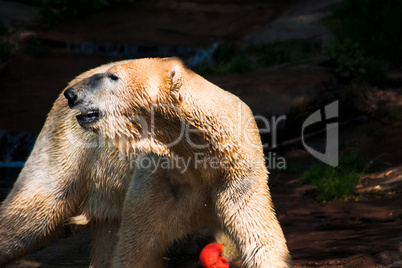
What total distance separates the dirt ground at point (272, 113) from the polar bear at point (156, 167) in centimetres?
57

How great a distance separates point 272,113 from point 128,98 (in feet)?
18.2

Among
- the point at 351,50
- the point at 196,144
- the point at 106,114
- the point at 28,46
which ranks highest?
the point at 28,46

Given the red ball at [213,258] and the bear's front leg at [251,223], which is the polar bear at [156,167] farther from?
the red ball at [213,258]

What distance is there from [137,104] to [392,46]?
801cm

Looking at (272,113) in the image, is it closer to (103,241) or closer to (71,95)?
(103,241)

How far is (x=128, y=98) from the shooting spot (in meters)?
3.14

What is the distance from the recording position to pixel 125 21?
15.8 metres

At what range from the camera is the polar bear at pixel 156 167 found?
10.3 ft

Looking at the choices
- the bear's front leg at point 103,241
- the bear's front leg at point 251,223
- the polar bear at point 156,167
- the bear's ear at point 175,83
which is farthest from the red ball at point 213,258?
the bear's ear at point 175,83

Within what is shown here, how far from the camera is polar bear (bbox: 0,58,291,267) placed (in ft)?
10.3

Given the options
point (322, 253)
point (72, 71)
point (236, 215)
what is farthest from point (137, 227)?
point (72, 71)

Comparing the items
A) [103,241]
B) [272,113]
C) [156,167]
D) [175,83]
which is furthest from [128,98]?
[272,113]

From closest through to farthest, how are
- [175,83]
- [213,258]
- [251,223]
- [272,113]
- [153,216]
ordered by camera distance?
[175,83]
[251,223]
[153,216]
[213,258]
[272,113]

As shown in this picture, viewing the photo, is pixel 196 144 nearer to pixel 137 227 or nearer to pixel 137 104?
pixel 137 104
